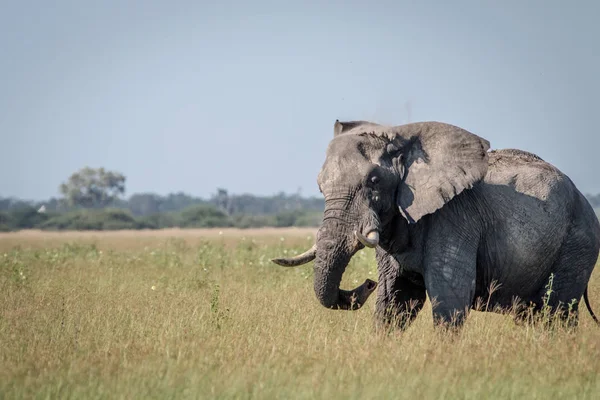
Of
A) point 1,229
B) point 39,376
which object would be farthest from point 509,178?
point 1,229

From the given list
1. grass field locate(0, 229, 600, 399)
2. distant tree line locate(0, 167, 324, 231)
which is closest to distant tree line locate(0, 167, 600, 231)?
distant tree line locate(0, 167, 324, 231)

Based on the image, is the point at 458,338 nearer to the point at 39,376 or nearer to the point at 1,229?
the point at 39,376

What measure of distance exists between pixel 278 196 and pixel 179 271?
137107 mm

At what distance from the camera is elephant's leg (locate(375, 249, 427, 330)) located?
27.2ft

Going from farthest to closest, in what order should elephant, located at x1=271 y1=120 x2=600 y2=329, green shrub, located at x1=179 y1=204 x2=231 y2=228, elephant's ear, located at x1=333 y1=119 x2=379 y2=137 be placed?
green shrub, located at x1=179 y1=204 x2=231 y2=228, elephant's ear, located at x1=333 y1=119 x2=379 y2=137, elephant, located at x1=271 y1=120 x2=600 y2=329

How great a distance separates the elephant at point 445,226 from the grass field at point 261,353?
37 cm

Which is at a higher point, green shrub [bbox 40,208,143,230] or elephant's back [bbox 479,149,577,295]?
green shrub [bbox 40,208,143,230]

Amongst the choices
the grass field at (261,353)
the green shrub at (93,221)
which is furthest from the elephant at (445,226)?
the green shrub at (93,221)

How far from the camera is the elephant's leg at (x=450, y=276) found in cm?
764

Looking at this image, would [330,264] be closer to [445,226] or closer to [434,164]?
[445,226]

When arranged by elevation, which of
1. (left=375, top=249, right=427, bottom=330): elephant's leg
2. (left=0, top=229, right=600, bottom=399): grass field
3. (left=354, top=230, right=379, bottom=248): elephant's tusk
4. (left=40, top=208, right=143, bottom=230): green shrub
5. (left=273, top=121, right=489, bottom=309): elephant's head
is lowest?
(left=0, top=229, right=600, bottom=399): grass field

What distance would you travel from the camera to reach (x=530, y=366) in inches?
271

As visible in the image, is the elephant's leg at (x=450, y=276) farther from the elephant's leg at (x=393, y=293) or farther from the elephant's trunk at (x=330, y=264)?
the elephant's trunk at (x=330, y=264)

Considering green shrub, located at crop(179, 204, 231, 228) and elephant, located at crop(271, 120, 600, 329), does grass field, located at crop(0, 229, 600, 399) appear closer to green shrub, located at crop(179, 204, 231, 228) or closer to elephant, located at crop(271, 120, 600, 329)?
elephant, located at crop(271, 120, 600, 329)
